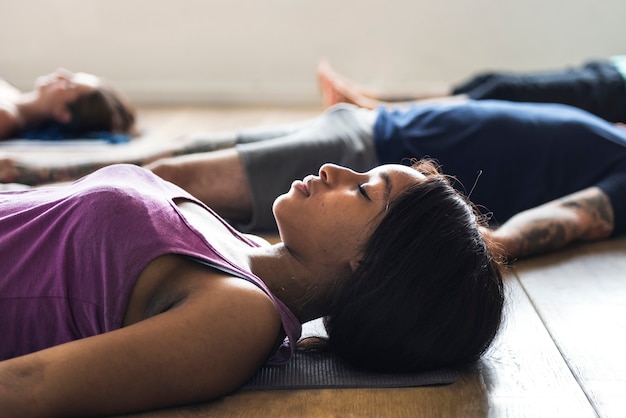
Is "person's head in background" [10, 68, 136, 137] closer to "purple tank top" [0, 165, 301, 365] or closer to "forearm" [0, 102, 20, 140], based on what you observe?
"forearm" [0, 102, 20, 140]

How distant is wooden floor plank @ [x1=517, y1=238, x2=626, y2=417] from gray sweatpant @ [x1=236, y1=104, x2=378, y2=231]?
57cm

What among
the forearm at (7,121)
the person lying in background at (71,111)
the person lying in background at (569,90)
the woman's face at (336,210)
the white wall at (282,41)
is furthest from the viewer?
the white wall at (282,41)

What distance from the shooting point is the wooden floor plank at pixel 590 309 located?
1.45 metres

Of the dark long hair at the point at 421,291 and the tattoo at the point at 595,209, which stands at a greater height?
the dark long hair at the point at 421,291

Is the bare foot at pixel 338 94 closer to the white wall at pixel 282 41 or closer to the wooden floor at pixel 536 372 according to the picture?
the white wall at pixel 282 41

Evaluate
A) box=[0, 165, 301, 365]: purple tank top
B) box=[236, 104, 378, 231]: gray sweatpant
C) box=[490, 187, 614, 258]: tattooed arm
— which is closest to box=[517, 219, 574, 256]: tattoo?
box=[490, 187, 614, 258]: tattooed arm

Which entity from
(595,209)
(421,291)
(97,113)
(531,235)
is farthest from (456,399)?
(97,113)

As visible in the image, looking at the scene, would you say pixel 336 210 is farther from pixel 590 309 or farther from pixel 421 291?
pixel 590 309

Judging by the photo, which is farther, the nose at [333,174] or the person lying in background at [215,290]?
the nose at [333,174]

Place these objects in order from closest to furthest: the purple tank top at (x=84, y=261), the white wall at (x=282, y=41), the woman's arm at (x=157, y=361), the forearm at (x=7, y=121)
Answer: the woman's arm at (x=157, y=361) → the purple tank top at (x=84, y=261) → the forearm at (x=7, y=121) → the white wall at (x=282, y=41)

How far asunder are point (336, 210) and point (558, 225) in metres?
0.96

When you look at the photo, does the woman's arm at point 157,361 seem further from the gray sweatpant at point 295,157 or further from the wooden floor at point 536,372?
the gray sweatpant at point 295,157

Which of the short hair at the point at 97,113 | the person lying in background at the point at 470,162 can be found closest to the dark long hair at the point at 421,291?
the person lying in background at the point at 470,162

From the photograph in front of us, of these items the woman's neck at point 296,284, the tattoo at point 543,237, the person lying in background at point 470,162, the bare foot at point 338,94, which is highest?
the woman's neck at point 296,284
